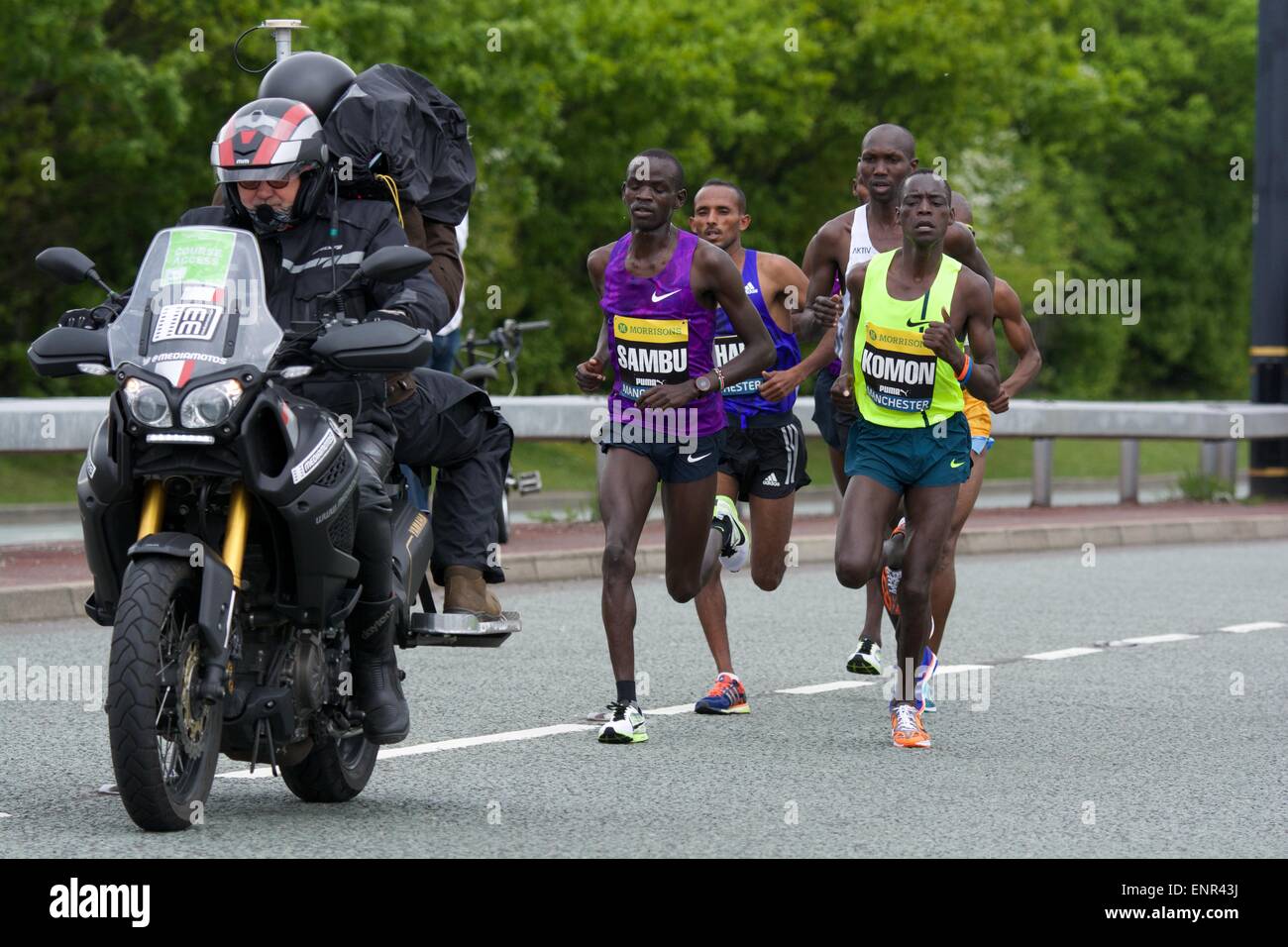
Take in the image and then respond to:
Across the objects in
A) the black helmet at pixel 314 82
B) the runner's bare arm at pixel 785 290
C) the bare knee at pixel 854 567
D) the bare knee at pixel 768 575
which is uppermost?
the black helmet at pixel 314 82

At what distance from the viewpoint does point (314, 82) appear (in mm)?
7578

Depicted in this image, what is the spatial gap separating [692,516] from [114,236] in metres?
21.1

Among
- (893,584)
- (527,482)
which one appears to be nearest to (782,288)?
(893,584)

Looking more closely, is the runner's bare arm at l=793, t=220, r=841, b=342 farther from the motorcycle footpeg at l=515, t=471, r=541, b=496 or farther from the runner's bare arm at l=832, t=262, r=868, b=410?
the motorcycle footpeg at l=515, t=471, r=541, b=496

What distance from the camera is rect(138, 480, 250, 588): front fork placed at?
243 inches

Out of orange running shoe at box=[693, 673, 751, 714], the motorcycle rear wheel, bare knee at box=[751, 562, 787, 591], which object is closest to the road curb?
bare knee at box=[751, 562, 787, 591]

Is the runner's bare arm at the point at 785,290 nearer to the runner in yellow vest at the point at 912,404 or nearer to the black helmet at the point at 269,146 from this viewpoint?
A: the runner in yellow vest at the point at 912,404

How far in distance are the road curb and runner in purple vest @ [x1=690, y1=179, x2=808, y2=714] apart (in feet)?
11.5

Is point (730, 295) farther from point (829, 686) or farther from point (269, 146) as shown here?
point (269, 146)

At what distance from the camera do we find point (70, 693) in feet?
31.6

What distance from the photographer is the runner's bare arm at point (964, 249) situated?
9417 mm

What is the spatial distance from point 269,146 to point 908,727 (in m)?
3.38

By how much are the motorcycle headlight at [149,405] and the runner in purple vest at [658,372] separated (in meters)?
2.91

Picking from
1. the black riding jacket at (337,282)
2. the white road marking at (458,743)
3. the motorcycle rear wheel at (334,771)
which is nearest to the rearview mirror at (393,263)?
the black riding jacket at (337,282)
